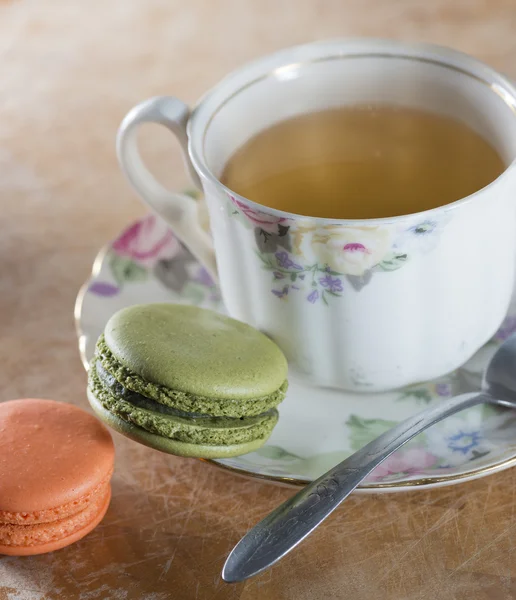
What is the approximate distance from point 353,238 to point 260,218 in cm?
8

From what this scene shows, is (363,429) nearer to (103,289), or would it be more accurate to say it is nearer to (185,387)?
(185,387)

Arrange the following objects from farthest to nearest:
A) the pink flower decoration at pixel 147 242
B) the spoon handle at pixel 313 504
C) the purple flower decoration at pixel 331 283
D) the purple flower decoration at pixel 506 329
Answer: the pink flower decoration at pixel 147 242
the purple flower decoration at pixel 506 329
the purple flower decoration at pixel 331 283
the spoon handle at pixel 313 504

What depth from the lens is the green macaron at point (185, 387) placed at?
0.71 metres

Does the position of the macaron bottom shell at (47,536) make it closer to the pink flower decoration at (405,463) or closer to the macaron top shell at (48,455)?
the macaron top shell at (48,455)

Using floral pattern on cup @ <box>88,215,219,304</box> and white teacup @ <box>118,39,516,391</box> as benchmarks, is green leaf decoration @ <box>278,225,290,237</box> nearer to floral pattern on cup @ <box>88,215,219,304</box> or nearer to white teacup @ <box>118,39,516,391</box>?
white teacup @ <box>118,39,516,391</box>

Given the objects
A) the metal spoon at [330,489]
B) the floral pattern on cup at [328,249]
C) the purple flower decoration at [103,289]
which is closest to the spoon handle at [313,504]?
the metal spoon at [330,489]

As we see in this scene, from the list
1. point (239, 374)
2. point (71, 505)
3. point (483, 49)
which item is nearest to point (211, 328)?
point (239, 374)

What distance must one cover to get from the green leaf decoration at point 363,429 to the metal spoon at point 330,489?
38 millimetres

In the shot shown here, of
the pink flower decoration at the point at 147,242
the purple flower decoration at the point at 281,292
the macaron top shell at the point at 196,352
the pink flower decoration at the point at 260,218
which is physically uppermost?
the pink flower decoration at the point at 260,218

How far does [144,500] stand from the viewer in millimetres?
776

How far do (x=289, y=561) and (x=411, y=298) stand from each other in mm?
236

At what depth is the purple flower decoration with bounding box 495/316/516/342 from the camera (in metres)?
0.89

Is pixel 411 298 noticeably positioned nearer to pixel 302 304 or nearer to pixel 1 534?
pixel 302 304

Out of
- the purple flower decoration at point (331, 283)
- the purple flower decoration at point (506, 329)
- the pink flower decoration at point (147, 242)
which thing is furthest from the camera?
the pink flower decoration at point (147, 242)
